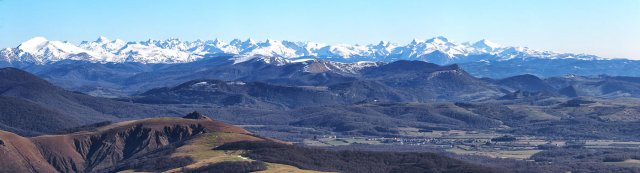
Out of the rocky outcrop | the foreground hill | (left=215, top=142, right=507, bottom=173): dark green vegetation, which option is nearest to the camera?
(left=215, top=142, right=507, bottom=173): dark green vegetation

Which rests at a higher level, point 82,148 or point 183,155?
point 82,148

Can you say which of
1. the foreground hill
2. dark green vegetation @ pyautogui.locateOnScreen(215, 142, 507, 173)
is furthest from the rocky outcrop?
dark green vegetation @ pyautogui.locateOnScreen(215, 142, 507, 173)

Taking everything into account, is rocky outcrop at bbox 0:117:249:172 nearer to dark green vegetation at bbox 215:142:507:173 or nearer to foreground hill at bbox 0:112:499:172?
foreground hill at bbox 0:112:499:172

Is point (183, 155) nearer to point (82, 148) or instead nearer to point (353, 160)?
point (353, 160)

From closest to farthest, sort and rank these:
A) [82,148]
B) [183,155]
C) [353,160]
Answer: [353,160] → [183,155] → [82,148]

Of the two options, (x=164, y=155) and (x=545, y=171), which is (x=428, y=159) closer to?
(x=545, y=171)

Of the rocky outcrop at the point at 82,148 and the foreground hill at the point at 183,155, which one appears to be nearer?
the foreground hill at the point at 183,155

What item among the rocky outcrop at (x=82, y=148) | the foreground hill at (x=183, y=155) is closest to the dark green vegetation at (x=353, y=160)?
the foreground hill at (x=183, y=155)

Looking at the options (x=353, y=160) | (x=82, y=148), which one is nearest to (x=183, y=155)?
(x=353, y=160)

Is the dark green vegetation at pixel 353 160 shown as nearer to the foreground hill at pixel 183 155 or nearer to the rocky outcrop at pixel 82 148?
the foreground hill at pixel 183 155
